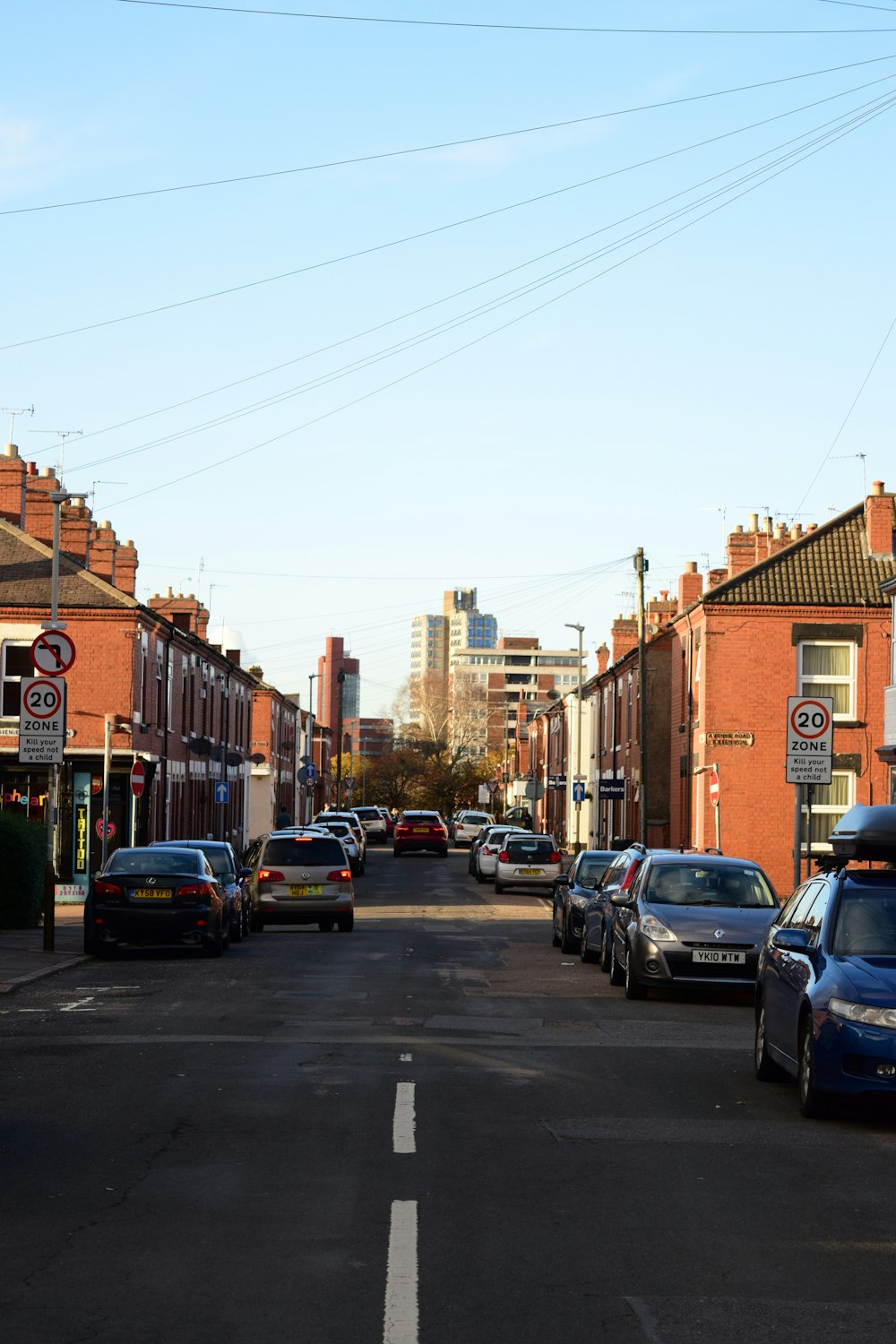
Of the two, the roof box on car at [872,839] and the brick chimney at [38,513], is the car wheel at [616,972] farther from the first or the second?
the brick chimney at [38,513]

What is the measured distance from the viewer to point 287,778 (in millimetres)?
89562

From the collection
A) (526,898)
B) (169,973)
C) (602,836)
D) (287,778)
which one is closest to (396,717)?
(287,778)

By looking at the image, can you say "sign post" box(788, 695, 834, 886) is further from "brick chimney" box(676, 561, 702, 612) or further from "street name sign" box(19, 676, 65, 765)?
"brick chimney" box(676, 561, 702, 612)

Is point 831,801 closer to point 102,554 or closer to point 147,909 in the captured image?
point 102,554

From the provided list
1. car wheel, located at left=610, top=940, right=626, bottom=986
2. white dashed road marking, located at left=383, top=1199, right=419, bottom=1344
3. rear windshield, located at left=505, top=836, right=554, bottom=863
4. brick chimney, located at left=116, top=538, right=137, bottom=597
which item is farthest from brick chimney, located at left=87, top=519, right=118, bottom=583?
white dashed road marking, located at left=383, top=1199, right=419, bottom=1344

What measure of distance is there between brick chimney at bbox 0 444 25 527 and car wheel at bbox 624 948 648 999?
30.5 meters

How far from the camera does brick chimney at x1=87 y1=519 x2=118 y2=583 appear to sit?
45.8 m

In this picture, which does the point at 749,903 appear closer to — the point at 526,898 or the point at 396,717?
the point at 526,898

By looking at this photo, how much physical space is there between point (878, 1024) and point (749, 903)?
8.36 m

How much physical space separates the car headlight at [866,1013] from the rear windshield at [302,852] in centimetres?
1958

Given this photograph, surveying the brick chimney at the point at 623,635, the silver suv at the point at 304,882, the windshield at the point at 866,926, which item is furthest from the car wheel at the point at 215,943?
the brick chimney at the point at 623,635

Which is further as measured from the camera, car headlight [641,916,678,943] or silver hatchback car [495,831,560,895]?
silver hatchback car [495,831,560,895]

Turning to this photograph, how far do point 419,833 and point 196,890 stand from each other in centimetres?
4793

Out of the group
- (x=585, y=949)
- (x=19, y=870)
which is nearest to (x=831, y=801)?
(x=585, y=949)
